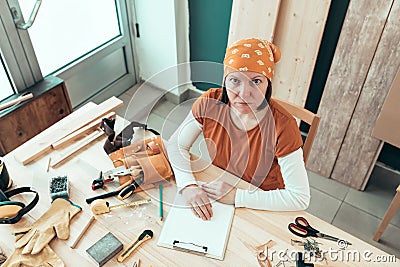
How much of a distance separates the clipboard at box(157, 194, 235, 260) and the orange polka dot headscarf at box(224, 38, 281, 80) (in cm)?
42

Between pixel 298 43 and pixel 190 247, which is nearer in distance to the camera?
pixel 190 247

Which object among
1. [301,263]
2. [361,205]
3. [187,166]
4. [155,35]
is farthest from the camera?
[155,35]

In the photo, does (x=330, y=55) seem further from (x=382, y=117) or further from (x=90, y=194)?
(x=90, y=194)

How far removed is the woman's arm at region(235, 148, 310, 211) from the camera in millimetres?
1076

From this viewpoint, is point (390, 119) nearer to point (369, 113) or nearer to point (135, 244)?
point (369, 113)

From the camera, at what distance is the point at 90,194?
1.14 meters

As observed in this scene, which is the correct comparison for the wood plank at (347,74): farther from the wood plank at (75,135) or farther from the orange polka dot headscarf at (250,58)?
the wood plank at (75,135)

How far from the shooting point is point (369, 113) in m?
1.75

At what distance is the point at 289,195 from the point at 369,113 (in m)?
0.91

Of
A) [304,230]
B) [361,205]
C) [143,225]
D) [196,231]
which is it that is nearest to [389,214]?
[361,205]

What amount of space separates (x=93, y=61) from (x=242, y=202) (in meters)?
1.70

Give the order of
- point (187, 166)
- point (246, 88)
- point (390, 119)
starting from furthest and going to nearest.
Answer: point (390, 119), point (187, 166), point (246, 88)

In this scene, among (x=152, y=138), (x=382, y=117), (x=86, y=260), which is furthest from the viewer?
(x=382, y=117)

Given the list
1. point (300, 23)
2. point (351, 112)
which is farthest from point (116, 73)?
point (351, 112)
